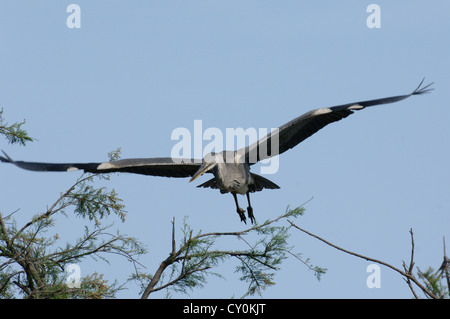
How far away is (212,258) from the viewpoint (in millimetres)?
7562

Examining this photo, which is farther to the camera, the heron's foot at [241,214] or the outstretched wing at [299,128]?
the heron's foot at [241,214]

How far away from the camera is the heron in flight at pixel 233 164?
9852 mm

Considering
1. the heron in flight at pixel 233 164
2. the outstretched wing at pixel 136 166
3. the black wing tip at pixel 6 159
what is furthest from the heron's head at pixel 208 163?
the black wing tip at pixel 6 159

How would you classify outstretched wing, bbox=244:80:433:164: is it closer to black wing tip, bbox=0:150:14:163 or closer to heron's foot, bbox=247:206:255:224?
heron's foot, bbox=247:206:255:224

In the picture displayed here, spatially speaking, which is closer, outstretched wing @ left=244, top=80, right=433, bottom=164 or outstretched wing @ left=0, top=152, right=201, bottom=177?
outstretched wing @ left=244, top=80, right=433, bottom=164

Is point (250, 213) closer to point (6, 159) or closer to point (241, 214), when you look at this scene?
point (241, 214)

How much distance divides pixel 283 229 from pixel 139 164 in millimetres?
3180

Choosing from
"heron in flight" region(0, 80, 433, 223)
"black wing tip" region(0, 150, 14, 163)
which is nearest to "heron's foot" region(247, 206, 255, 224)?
"heron in flight" region(0, 80, 433, 223)

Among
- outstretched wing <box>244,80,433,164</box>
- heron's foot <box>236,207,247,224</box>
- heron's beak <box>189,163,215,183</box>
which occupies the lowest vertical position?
heron's foot <box>236,207,247,224</box>

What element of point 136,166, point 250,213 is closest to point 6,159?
point 136,166

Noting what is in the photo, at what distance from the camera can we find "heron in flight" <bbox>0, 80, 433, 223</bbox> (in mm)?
9852

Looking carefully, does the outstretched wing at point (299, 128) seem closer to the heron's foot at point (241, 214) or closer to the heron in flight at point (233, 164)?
the heron in flight at point (233, 164)
